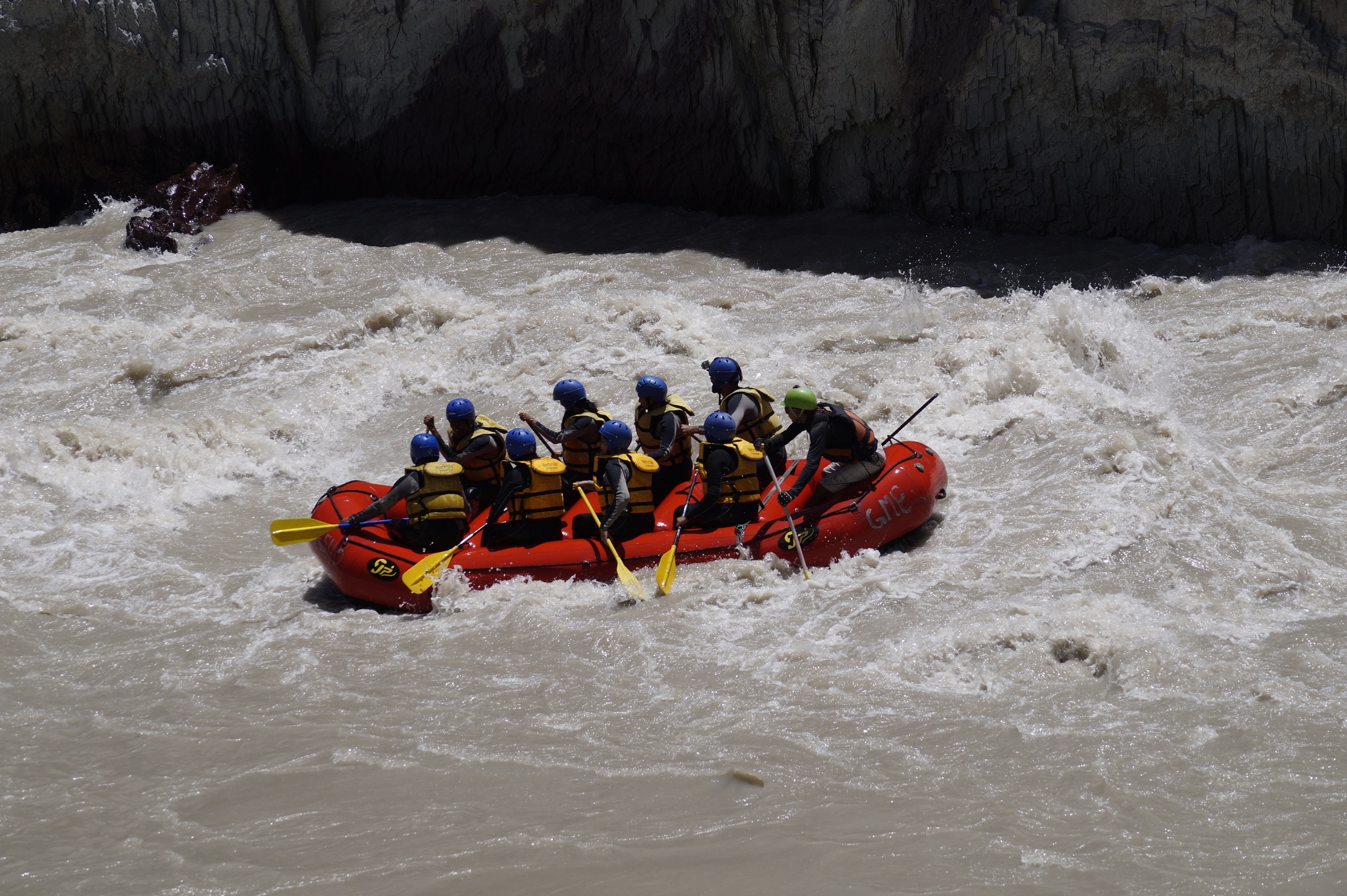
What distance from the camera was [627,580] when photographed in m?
5.85

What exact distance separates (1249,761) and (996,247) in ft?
23.7

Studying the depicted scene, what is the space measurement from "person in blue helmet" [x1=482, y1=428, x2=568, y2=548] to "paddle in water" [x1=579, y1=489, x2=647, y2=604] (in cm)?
21

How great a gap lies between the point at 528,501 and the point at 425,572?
0.66 metres

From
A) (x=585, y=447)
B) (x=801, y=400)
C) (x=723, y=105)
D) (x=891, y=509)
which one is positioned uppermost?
(x=723, y=105)

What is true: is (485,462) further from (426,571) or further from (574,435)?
(426,571)

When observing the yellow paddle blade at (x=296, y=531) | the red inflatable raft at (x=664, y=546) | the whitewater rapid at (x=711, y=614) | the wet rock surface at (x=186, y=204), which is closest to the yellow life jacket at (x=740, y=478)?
the red inflatable raft at (x=664, y=546)

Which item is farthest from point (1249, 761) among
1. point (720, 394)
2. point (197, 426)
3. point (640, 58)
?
point (640, 58)

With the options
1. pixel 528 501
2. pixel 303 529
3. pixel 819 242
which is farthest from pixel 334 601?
pixel 819 242

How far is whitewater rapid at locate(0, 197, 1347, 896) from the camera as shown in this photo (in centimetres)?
382

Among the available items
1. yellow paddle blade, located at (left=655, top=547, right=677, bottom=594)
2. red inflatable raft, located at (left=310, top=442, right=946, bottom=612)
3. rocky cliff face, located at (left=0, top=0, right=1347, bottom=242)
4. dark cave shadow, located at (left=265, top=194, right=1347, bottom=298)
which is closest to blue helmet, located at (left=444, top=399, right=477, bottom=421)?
red inflatable raft, located at (left=310, top=442, right=946, bottom=612)

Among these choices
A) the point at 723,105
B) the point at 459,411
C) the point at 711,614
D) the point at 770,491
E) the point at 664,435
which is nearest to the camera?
the point at 711,614

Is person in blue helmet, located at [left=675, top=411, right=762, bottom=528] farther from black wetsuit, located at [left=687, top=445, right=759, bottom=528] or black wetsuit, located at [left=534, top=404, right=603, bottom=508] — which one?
black wetsuit, located at [left=534, top=404, right=603, bottom=508]

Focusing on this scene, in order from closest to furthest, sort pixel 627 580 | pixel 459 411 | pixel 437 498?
pixel 627 580
pixel 437 498
pixel 459 411

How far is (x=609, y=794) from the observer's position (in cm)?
411
